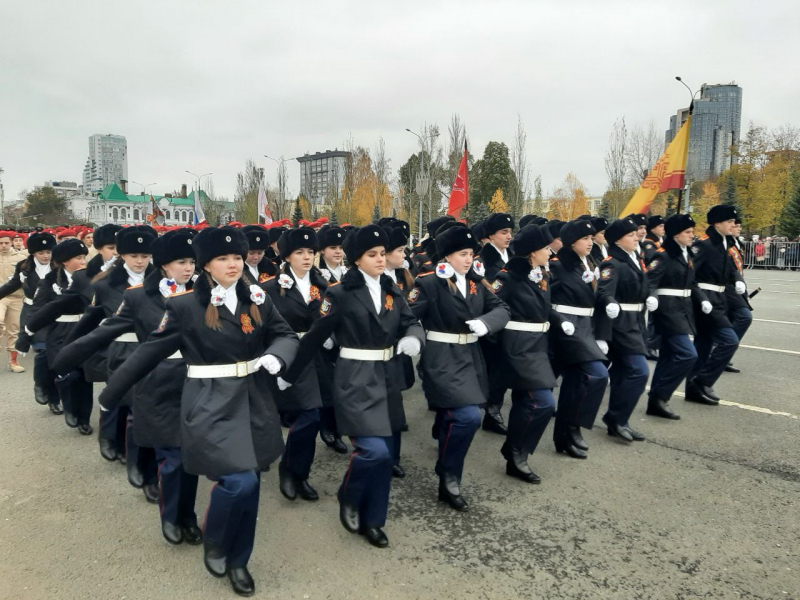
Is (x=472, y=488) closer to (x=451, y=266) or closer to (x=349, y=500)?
(x=349, y=500)

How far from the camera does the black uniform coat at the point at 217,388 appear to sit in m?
3.25

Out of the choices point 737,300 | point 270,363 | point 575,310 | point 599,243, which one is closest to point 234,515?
point 270,363

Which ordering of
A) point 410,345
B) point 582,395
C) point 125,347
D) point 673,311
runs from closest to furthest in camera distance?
1. point 410,345
2. point 125,347
3. point 582,395
4. point 673,311

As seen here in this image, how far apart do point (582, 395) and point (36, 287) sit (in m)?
7.16

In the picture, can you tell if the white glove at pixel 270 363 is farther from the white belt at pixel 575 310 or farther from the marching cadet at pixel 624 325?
the marching cadet at pixel 624 325

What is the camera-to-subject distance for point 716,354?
6.94 m

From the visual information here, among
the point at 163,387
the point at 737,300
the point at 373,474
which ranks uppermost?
the point at 737,300

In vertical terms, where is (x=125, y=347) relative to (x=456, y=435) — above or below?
above

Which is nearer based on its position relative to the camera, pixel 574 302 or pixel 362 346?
pixel 362 346

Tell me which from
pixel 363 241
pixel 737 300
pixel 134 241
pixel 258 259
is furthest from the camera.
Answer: pixel 737 300

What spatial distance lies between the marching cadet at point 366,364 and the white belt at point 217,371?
54 cm

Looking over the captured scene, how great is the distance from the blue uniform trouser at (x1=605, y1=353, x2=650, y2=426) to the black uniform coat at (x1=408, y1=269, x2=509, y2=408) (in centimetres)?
196

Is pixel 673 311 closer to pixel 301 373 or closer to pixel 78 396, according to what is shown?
pixel 301 373

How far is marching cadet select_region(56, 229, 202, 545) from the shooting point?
3879 mm
